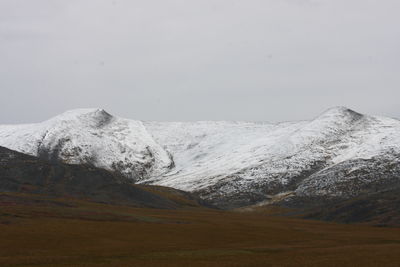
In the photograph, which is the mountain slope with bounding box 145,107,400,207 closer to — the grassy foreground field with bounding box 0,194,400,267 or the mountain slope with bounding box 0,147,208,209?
the mountain slope with bounding box 0,147,208,209

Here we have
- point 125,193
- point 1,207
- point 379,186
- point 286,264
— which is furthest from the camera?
point 379,186

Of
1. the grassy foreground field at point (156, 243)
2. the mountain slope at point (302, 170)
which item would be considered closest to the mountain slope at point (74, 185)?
the mountain slope at point (302, 170)

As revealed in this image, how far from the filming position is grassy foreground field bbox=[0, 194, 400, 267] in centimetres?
4322

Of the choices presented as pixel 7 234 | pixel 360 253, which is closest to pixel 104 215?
pixel 7 234

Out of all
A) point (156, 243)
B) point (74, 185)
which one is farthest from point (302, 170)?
point (156, 243)

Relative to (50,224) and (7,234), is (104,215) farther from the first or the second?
(7,234)

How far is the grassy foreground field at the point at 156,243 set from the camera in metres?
43.2

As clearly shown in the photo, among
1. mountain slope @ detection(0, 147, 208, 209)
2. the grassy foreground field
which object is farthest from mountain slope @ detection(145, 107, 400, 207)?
the grassy foreground field

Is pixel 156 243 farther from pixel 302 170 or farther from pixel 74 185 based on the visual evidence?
pixel 302 170

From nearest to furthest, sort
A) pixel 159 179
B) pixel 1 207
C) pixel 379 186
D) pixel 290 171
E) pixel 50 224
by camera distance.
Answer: pixel 50 224
pixel 1 207
pixel 379 186
pixel 290 171
pixel 159 179

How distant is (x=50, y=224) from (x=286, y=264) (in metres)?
40.4

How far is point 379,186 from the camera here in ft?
466

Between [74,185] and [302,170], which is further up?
[74,185]

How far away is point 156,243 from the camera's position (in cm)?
5944
